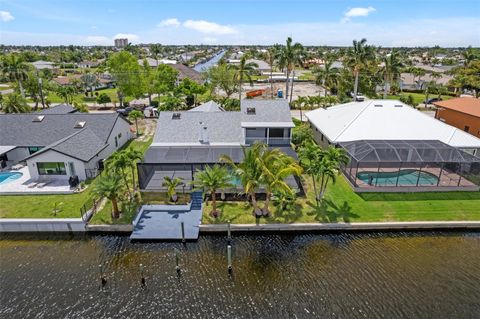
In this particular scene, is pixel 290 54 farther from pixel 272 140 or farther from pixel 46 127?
pixel 46 127

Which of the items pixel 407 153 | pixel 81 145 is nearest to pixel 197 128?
pixel 81 145

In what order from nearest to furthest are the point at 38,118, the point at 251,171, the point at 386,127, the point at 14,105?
the point at 251,171 < the point at 386,127 < the point at 38,118 < the point at 14,105

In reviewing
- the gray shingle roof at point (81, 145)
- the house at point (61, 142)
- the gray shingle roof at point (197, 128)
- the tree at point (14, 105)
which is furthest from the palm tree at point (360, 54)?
the tree at point (14, 105)

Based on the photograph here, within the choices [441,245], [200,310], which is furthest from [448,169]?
[200,310]

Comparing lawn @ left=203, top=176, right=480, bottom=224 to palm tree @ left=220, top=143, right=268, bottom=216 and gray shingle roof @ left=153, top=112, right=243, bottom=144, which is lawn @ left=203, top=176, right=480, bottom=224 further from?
gray shingle roof @ left=153, top=112, right=243, bottom=144

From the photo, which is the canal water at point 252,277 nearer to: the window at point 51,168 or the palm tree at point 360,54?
the window at point 51,168

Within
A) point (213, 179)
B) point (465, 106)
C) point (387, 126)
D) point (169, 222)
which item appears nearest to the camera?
point (213, 179)

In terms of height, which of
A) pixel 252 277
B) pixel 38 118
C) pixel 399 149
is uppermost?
pixel 38 118
